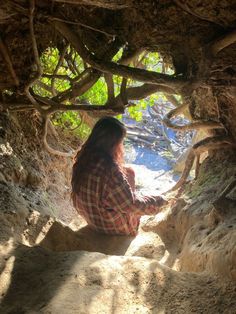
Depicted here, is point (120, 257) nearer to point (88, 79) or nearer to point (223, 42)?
point (223, 42)

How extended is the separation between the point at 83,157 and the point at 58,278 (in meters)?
1.55

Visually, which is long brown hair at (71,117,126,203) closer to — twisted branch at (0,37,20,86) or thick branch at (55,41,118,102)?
thick branch at (55,41,118,102)

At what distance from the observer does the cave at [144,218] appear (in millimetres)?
1969

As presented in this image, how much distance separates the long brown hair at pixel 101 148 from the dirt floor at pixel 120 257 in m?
0.53

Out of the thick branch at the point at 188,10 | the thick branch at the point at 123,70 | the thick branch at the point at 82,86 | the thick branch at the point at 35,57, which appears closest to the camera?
the thick branch at the point at 188,10

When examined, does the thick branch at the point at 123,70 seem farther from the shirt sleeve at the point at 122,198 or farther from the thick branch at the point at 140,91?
the shirt sleeve at the point at 122,198

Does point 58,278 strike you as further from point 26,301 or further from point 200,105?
point 200,105

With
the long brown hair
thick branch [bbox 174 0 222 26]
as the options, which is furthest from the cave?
the long brown hair

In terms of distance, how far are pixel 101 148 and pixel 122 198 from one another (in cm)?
52

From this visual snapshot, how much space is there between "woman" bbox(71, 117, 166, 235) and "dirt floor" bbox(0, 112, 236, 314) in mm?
202

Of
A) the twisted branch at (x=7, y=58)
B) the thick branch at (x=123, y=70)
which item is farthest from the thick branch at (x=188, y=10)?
the twisted branch at (x=7, y=58)

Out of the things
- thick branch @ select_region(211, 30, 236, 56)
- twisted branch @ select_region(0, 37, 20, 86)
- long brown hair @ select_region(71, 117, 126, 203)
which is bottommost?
long brown hair @ select_region(71, 117, 126, 203)

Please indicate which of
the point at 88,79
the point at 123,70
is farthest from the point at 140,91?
the point at 123,70

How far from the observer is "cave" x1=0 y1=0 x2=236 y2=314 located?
1.97 meters
